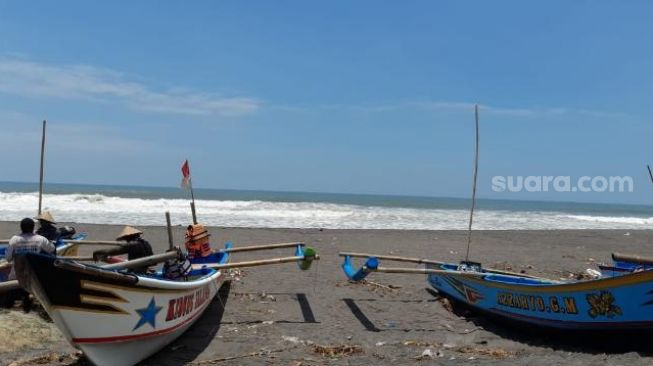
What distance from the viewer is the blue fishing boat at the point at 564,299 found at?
19.7 feet

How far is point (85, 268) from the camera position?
4930mm

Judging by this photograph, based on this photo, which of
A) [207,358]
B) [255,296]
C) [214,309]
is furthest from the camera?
[255,296]

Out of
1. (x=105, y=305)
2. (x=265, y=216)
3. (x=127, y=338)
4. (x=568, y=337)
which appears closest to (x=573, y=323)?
(x=568, y=337)

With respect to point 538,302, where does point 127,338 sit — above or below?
below

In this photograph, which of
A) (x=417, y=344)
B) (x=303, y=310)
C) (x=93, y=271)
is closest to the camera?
(x=93, y=271)

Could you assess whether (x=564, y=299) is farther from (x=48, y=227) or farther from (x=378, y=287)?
(x=48, y=227)

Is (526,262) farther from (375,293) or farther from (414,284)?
(375,293)

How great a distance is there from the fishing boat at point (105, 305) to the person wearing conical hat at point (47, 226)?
157 inches

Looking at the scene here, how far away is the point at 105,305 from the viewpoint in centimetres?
513

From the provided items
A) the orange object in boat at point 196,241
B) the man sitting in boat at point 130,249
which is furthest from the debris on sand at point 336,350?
the orange object in boat at point 196,241

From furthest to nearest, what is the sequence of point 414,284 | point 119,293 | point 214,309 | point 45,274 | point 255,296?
point 414,284 < point 255,296 < point 214,309 < point 119,293 < point 45,274

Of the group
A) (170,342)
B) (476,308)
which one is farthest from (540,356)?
(170,342)

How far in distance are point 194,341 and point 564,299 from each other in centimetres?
457

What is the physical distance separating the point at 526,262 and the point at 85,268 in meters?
12.7
